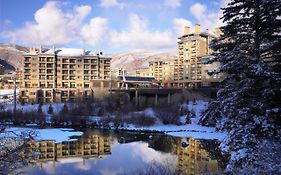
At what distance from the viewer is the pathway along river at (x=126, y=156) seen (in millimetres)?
23094

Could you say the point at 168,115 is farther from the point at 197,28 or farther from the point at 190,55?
the point at 197,28

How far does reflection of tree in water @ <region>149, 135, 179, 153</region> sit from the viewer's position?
104ft

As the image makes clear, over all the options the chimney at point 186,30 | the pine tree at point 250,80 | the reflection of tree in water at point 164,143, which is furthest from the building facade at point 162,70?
the pine tree at point 250,80

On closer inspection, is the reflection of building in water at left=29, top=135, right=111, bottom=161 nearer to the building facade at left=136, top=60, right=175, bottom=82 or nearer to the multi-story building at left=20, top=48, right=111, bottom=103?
the multi-story building at left=20, top=48, right=111, bottom=103

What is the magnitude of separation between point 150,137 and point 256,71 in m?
27.7

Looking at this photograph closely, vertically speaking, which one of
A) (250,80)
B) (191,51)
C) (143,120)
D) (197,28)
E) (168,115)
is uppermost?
(197,28)

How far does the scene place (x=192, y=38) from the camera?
97.4 meters

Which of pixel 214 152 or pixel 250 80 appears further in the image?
pixel 214 152

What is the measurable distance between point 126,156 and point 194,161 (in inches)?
252

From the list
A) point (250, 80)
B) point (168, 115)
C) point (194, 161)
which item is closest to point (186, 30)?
point (168, 115)

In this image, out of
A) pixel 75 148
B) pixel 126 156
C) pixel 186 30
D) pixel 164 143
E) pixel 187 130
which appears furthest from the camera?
pixel 186 30

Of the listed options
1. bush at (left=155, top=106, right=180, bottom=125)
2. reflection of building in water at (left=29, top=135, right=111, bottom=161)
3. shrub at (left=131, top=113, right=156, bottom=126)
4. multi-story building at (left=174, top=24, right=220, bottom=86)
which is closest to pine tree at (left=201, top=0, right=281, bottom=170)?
reflection of building in water at (left=29, top=135, right=111, bottom=161)

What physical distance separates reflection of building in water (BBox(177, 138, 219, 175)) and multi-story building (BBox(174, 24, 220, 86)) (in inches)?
2385

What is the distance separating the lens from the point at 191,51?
322 feet
